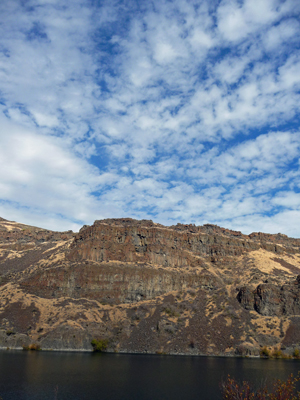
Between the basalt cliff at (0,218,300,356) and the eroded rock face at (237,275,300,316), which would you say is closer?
the basalt cliff at (0,218,300,356)

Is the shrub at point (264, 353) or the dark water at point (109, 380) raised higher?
the shrub at point (264, 353)

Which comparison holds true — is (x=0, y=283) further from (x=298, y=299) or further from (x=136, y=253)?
(x=298, y=299)

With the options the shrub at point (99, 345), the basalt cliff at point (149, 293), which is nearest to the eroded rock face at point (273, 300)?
the basalt cliff at point (149, 293)

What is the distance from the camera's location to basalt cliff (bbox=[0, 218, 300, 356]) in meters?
82.3

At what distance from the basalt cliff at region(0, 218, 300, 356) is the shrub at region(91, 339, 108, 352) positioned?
0.79 metres

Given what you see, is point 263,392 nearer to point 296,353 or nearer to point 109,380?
point 109,380

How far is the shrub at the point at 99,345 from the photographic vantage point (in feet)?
268

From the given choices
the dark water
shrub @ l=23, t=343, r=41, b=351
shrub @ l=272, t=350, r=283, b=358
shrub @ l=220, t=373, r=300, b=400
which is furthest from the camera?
shrub @ l=23, t=343, r=41, b=351

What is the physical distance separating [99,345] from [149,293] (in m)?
29.0

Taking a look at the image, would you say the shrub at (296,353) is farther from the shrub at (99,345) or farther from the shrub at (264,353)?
the shrub at (99,345)

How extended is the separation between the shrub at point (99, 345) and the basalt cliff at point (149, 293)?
0.79 m

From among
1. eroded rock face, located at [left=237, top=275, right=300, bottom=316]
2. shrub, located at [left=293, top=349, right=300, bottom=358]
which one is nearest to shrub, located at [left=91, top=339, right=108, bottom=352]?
eroded rock face, located at [left=237, top=275, right=300, bottom=316]

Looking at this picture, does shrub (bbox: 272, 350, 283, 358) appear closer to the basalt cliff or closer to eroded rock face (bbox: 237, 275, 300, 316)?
the basalt cliff

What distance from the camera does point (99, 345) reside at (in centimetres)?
8162
